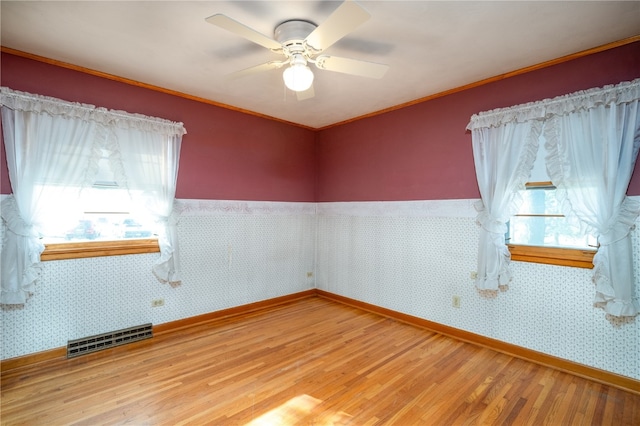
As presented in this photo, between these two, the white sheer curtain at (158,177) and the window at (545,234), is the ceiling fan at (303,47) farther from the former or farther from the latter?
the window at (545,234)

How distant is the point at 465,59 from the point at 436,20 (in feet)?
2.32

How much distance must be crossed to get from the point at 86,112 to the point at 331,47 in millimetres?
2272

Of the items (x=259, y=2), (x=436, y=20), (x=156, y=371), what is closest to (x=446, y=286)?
(x=436, y=20)

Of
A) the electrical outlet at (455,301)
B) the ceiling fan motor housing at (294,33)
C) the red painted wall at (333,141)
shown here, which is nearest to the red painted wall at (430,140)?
the red painted wall at (333,141)

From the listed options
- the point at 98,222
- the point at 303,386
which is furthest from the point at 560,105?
the point at 98,222

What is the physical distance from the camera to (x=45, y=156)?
2623 mm

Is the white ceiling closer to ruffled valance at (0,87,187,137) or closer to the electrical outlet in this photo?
ruffled valance at (0,87,187,137)

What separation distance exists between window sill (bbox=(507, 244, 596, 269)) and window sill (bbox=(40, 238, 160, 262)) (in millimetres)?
3571

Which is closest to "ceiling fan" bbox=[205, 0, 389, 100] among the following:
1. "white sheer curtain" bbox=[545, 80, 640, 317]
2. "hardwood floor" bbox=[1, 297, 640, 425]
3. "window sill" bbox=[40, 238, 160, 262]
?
"white sheer curtain" bbox=[545, 80, 640, 317]

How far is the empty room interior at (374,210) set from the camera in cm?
208

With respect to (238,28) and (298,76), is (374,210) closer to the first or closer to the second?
(298,76)

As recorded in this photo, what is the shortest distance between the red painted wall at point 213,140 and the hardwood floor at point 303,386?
1613 millimetres

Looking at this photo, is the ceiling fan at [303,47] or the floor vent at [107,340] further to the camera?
the floor vent at [107,340]

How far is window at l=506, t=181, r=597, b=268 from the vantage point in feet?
8.34
